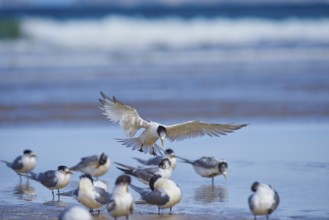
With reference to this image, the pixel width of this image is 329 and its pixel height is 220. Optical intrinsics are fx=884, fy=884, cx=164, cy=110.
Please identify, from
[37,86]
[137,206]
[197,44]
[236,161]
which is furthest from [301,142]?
[197,44]

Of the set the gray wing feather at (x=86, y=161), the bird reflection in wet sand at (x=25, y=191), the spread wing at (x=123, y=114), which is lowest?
the bird reflection in wet sand at (x=25, y=191)

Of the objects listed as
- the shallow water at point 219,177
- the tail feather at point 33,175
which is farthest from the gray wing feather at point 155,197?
the tail feather at point 33,175

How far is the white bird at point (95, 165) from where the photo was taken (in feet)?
33.7

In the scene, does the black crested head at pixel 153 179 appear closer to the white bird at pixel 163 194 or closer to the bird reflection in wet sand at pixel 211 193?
the white bird at pixel 163 194

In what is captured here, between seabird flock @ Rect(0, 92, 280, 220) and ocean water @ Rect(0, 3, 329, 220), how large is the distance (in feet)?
0.59

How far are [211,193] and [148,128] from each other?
1528 millimetres

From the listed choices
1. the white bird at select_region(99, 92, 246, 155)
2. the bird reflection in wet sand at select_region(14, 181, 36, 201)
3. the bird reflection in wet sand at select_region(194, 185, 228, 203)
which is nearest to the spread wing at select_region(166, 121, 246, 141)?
the white bird at select_region(99, 92, 246, 155)

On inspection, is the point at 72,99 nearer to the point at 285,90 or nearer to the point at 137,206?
the point at 285,90

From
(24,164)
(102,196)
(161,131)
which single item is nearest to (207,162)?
(161,131)

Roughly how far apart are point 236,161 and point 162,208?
2873mm

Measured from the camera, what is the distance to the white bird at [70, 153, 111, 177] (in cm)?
1027

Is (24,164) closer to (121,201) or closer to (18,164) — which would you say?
(18,164)

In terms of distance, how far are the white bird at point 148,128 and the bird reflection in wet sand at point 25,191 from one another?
1.25 m

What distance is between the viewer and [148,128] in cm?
1051
